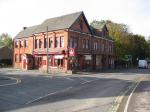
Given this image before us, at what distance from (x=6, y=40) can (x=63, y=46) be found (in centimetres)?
8119

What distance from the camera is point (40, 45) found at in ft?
189

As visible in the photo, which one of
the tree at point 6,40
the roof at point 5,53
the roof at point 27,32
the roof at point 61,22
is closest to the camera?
the roof at point 61,22

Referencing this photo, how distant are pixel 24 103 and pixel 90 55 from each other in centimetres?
4187

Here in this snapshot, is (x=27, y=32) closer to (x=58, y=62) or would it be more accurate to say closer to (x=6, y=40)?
(x=58, y=62)

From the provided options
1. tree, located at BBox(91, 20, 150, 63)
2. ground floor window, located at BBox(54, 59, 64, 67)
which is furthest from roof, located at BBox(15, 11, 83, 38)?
tree, located at BBox(91, 20, 150, 63)

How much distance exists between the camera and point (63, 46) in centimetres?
5153

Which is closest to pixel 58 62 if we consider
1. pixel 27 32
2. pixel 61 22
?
pixel 61 22

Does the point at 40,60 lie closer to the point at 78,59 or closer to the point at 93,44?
the point at 78,59

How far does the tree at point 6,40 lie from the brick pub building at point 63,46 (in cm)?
5690

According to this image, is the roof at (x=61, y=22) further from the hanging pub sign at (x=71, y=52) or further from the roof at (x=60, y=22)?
Answer: the hanging pub sign at (x=71, y=52)

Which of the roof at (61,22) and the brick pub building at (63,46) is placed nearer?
the brick pub building at (63,46)

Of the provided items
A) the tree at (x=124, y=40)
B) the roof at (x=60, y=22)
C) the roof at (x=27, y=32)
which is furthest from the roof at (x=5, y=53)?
the roof at (x=60, y=22)

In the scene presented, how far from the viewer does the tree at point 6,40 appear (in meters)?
123

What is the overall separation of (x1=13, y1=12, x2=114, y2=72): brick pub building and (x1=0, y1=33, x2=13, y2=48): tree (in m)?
56.9
